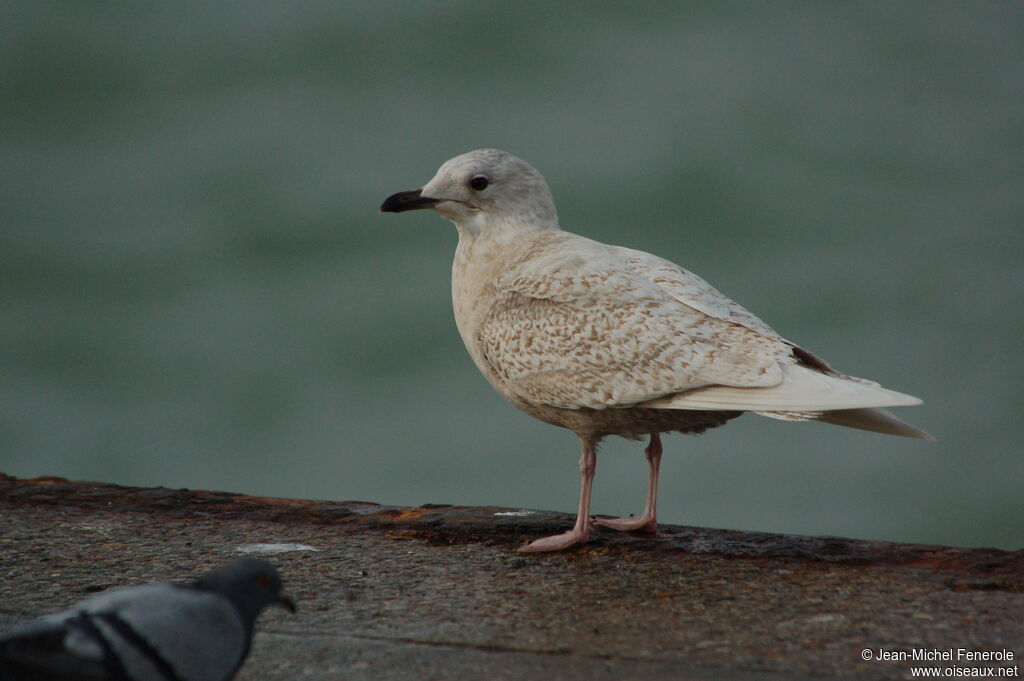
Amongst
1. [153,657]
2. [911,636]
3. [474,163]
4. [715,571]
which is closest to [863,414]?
[715,571]

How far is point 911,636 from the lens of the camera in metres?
2.88

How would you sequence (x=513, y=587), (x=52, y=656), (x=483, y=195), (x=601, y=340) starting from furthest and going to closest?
(x=483, y=195) < (x=601, y=340) < (x=513, y=587) < (x=52, y=656)

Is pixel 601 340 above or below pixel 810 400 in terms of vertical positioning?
above

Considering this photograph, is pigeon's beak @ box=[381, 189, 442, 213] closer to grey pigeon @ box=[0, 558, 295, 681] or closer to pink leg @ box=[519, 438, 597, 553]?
pink leg @ box=[519, 438, 597, 553]

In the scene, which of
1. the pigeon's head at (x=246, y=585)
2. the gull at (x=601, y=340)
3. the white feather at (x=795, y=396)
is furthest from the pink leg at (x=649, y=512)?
the pigeon's head at (x=246, y=585)

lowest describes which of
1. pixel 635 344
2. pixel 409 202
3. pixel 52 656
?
pixel 52 656

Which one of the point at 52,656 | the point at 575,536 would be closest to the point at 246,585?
the point at 52,656

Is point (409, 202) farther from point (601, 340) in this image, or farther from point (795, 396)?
point (795, 396)

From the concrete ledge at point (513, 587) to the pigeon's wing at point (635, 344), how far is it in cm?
53

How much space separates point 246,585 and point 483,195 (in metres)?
2.55

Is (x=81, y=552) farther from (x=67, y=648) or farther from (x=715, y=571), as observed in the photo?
(x=715, y=571)

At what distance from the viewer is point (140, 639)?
→ 2270mm

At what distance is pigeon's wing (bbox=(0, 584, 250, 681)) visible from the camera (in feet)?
7.16

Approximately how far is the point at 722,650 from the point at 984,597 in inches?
36.8
